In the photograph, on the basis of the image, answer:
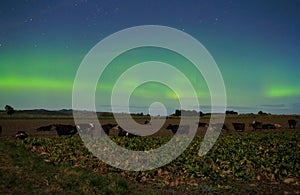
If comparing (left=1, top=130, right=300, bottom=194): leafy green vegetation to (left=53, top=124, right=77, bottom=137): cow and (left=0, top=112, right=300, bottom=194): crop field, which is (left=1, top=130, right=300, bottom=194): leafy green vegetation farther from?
(left=53, top=124, right=77, bottom=137): cow

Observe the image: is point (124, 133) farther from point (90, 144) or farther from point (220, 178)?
point (220, 178)

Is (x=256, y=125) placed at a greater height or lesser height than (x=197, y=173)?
greater

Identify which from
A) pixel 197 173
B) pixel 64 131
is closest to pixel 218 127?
pixel 64 131

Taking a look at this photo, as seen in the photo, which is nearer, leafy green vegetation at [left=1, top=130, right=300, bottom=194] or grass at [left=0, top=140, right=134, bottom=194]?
grass at [left=0, top=140, right=134, bottom=194]

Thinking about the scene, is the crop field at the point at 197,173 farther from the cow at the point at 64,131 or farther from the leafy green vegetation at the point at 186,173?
the cow at the point at 64,131

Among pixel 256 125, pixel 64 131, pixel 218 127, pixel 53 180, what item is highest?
pixel 256 125

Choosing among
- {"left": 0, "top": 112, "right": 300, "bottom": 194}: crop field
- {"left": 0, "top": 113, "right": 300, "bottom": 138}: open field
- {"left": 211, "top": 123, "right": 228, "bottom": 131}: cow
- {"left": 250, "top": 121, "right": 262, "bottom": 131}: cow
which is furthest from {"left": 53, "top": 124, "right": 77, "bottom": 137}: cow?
{"left": 250, "top": 121, "right": 262, "bottom": 131}: cow

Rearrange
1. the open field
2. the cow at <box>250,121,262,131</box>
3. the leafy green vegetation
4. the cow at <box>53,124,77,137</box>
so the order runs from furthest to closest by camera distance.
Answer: the cow at <box>250,121,262,131</box>
the open field
the cow at <box>53,124,77,137</box>
the leafy green vegetation

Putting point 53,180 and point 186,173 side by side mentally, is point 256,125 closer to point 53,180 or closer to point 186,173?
point 186,173

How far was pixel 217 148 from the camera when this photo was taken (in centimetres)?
2561

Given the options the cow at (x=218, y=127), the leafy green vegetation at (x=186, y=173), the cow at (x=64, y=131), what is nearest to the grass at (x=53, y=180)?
the leafy green vegetation at (x=186, y=173)

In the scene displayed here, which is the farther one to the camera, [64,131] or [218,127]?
[218,127]

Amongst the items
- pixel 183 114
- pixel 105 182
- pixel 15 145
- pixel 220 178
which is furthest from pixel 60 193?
pixel 183 114

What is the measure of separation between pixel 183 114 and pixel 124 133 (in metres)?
79.8
